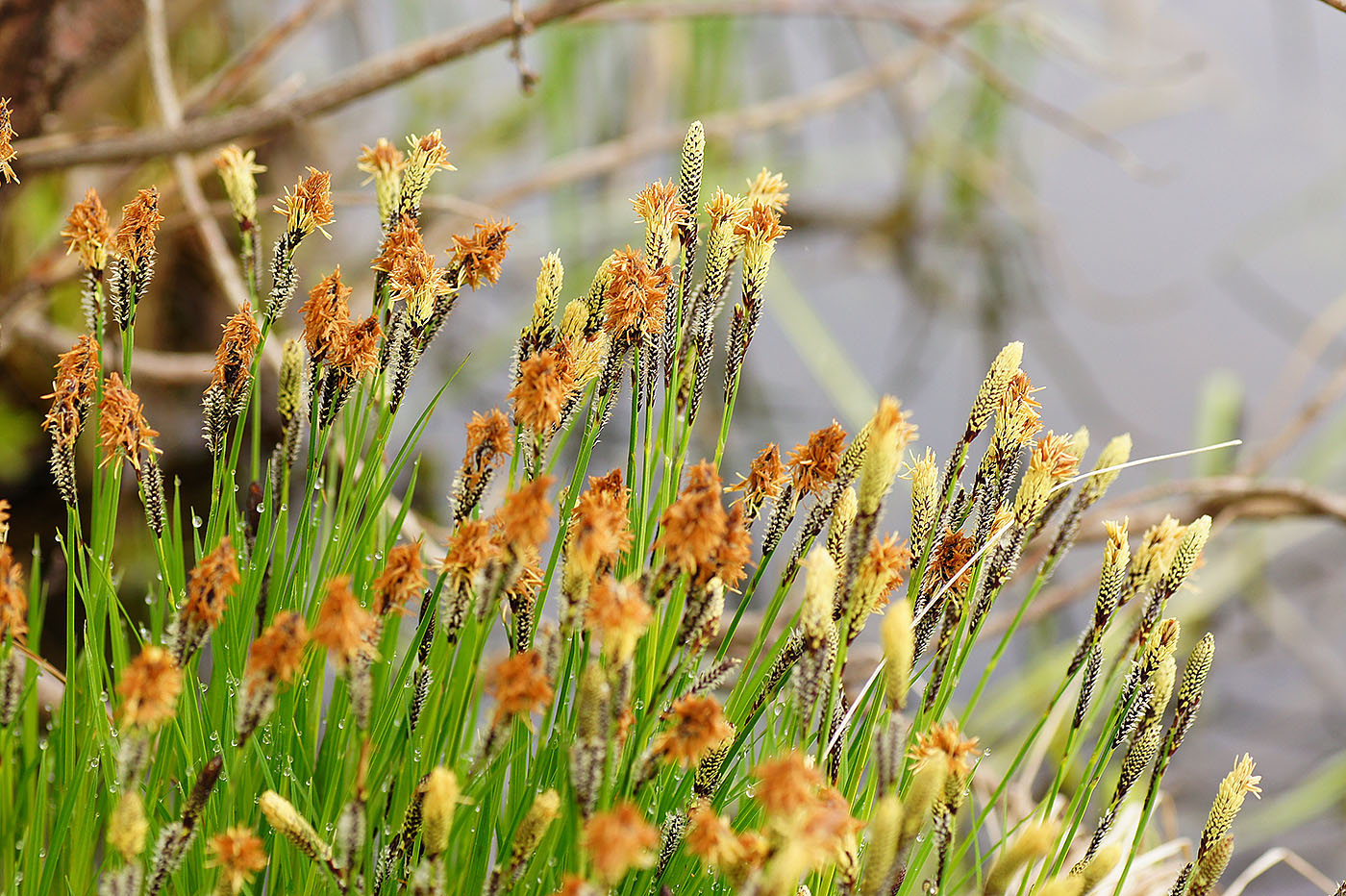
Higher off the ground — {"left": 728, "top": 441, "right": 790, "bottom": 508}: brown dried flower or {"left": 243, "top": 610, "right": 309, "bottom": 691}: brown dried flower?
{"left": 728, "top": 441, "right": 790, "bottom": 508}: brown dried flower

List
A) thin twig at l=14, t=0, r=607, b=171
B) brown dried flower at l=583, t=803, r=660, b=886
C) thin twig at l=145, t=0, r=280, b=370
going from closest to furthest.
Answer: brown dried flower at l=583, t=803, r=660, b=886 → thin twig at l=14, t=0, r=607, b=171 → thin twig at l=145, t=0, r=280, b=370

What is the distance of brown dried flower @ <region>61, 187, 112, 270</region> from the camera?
0.47 metres

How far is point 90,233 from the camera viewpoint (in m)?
0.47

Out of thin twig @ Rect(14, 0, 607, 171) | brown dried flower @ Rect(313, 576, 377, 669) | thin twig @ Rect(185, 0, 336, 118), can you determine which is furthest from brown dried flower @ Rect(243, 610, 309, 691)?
thin twig @ Rect(185, 0, 336, 118)

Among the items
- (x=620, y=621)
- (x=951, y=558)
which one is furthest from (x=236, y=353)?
(x=951, y=558)

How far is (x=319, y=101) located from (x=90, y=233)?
55cm

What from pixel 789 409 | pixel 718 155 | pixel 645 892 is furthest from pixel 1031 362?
pixel 645 892

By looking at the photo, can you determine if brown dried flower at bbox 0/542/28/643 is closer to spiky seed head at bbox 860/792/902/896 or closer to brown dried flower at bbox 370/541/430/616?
brown dried flower at bbox 370/541/430/616

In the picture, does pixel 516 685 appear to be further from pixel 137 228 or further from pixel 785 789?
pixel 137 228

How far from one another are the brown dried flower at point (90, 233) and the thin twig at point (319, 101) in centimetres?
51

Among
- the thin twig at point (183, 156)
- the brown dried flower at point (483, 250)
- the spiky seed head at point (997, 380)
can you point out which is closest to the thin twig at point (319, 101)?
the thin twig at point (183, 156)

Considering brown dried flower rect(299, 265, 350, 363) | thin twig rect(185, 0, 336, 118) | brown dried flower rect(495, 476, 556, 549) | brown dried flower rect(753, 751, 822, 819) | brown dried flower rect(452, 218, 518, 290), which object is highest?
thin twig rect(185, 0, 336, 118)

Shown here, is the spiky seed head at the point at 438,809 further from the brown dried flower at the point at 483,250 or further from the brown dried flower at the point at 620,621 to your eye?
the brown dried flower at the point at 483,250

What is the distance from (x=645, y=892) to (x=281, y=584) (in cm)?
23
